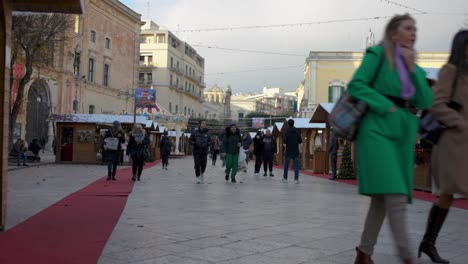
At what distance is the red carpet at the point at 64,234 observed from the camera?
4840mm

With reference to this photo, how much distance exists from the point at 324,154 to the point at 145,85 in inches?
2627

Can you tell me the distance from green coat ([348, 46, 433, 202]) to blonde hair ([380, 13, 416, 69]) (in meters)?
0.03

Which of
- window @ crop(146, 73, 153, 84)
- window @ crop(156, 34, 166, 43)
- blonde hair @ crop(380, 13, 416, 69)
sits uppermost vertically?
window @ crop(156, 34, 166, 43)

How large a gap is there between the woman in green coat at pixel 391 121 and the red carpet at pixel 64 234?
248cm

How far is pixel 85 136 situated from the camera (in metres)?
28.3

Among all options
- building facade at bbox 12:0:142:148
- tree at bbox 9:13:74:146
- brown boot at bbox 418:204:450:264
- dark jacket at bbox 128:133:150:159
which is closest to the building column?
brown boot at bbox 418:204:450:264

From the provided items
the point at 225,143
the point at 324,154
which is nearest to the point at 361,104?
the point at 225,143

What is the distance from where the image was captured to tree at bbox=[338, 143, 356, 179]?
18219 millimetres

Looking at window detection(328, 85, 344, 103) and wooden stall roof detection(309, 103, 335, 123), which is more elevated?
window detection(328, 85, 344, 103)

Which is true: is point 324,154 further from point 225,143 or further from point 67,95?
point 67,95

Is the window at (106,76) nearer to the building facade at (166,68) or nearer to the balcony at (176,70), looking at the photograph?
the building facade at (166,68)

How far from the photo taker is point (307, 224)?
276 inches

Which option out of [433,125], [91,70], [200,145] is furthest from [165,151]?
[91,70]

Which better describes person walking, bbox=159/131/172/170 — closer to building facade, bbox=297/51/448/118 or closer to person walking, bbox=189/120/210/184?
person walking, bbox=189/120/210/184
